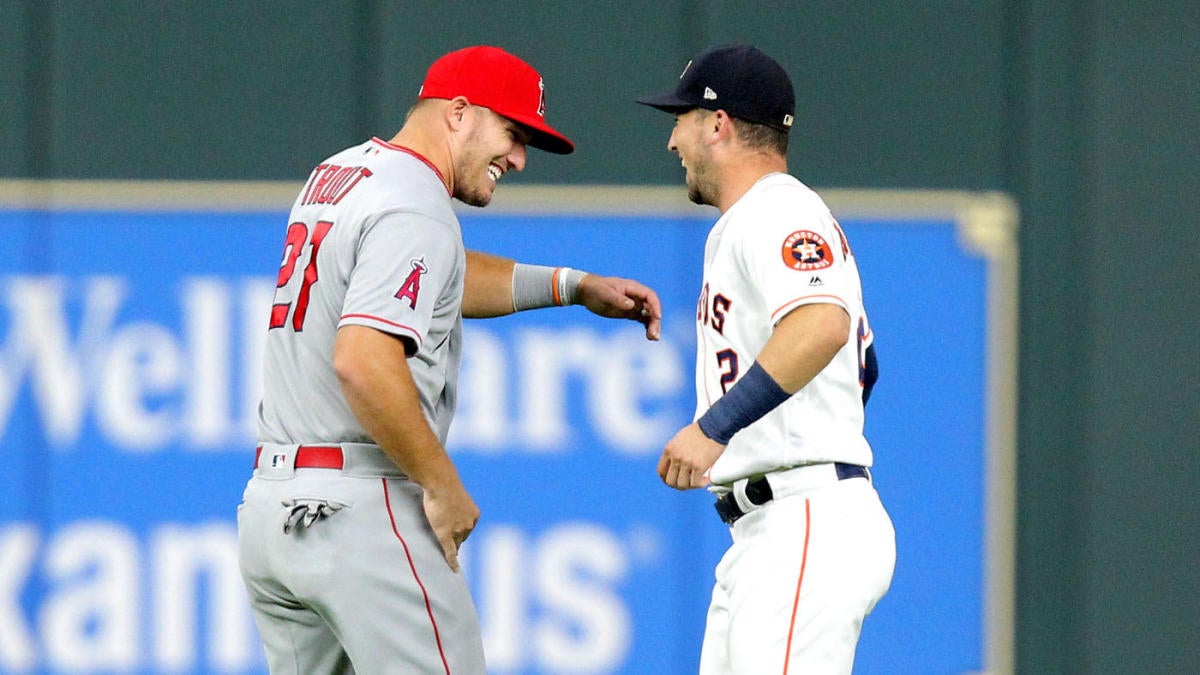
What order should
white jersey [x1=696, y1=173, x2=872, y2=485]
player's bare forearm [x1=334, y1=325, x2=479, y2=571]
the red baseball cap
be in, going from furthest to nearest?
the red baseball cap → white jersey [x1=696, y1=173, x2=872, y2=485] → player's bare forearm [x1=334, y1=325, x2=479, y2=571]

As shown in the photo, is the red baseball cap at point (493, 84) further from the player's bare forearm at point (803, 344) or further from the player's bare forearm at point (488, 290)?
the player's bare forearm at point (803, 344)

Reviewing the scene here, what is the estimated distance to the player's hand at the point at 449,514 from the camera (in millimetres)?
2693

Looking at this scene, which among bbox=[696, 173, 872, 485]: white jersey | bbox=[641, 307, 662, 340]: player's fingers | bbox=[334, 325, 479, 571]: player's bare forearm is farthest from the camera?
bbox=[641, 307, 662, 340]: player's fingers

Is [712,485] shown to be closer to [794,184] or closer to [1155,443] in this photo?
[794,184]

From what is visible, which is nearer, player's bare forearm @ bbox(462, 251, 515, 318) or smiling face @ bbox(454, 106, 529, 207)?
smiling face @ bbox(454, 106, 529, 207)

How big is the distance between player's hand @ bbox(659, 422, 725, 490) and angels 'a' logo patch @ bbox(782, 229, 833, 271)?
38 cm

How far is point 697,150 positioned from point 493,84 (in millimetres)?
476

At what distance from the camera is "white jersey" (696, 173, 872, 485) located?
2789 mm

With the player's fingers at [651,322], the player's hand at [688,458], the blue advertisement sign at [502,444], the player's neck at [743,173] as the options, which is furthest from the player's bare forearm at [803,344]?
the blue advertisement sign at [502,444]

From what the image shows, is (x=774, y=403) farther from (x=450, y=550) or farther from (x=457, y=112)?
(x=457, y=112)

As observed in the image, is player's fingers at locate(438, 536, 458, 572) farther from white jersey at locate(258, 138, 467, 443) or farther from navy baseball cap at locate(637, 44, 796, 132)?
navy baseball cap at locate(637, 44, 796, 132)

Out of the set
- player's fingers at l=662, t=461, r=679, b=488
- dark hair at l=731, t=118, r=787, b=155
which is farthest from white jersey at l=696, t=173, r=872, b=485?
player's fingers at l=662, t=461, r=679, b=488

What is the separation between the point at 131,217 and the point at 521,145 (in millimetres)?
1870

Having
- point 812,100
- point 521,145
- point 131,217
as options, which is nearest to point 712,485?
point 521,145
